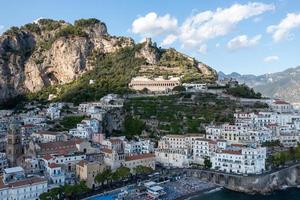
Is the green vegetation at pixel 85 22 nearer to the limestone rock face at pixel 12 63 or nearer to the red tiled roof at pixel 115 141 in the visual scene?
the limestone rock face at pixel 12 63

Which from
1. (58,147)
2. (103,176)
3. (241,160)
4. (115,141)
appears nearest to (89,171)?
(103,176)

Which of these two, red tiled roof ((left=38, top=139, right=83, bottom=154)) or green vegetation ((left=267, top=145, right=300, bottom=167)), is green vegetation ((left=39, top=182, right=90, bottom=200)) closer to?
red tiled roof ((left=38, top=139, right=83, bottom=154))

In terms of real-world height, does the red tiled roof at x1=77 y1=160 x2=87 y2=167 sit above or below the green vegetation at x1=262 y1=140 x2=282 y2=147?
below

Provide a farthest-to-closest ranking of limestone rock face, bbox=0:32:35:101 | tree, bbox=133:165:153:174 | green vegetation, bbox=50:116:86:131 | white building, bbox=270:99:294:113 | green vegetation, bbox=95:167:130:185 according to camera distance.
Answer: limestone rock face, bbox=0:32:35:101 < white building, bbox=270:99:294:113 < green vegetation, bbox=50:116:86:131 < tree, bbox=133:165:153:174 < green vegetation, bbox=95:167:130:185

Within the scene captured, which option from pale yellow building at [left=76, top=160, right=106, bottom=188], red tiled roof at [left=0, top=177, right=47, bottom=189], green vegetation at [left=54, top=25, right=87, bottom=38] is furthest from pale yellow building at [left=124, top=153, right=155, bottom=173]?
green vegetation at [left=54, top=25, right=87, bottom=38]

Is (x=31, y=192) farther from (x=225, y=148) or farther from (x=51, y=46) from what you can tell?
(x=51, y=46)

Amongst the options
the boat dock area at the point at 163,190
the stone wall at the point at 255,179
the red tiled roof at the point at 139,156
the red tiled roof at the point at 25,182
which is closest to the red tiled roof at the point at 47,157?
the red tiled roof at the point at 25,182

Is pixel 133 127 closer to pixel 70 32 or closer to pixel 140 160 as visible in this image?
pixel 140 160
